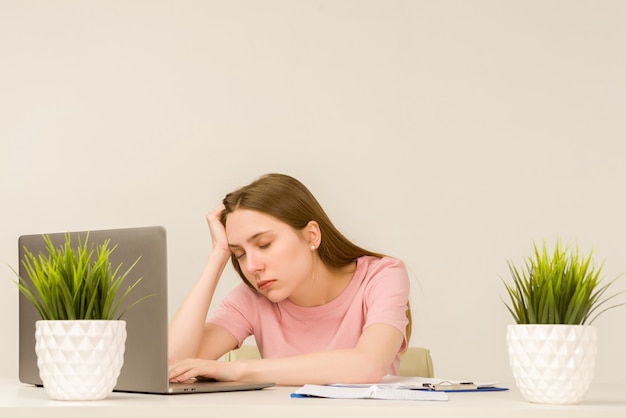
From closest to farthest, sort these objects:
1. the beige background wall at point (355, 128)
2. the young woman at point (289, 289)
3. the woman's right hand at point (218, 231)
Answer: the young woman at point (289, 289) < the woman's right hand at point (218, 231) < the beige background wall at point (355, 128)

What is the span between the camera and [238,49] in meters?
4.37

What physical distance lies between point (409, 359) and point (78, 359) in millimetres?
1473

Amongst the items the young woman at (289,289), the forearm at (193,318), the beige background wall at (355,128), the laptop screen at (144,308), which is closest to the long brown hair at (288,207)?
the young woman at (289,289)

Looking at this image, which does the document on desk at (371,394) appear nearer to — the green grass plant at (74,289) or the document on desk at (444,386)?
the document on desk at (444,386)

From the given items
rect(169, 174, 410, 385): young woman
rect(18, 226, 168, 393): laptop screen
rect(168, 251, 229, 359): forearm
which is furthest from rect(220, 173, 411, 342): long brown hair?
rect(18, 226, 168, 393): laptop screen

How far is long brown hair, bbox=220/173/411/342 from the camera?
99.0 inches

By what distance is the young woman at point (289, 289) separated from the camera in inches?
96.0

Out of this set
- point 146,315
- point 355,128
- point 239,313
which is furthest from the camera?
point 355,128

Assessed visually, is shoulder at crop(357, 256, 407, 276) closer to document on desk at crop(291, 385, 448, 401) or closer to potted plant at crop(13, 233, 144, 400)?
document on desk at crop(291, 385, 448, 401)

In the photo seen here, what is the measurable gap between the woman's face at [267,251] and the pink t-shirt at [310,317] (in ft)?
0.64

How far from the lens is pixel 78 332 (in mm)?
1441

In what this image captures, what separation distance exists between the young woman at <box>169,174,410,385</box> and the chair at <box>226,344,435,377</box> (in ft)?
0.12

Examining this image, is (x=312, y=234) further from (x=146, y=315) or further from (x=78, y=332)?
(x=78, y=332)

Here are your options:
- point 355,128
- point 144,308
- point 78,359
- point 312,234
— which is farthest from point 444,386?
point 355,128
